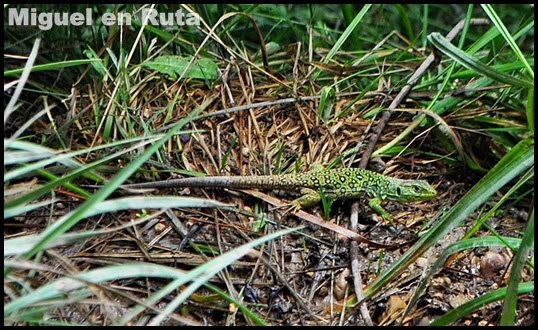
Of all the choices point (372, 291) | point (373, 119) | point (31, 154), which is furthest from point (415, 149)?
point (31, 154)

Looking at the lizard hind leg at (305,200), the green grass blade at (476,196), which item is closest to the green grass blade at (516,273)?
the green grass blade at (476,196)

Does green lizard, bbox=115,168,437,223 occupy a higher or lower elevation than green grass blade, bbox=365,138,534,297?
lower

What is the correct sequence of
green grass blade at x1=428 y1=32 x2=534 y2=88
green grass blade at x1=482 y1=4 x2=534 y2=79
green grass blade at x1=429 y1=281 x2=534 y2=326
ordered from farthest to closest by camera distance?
green grass blade at x1=482 y1=4 x2=534 y2=79
green grass blade at x1=428 y1=32 x2=534 y2=88
green grass blade at x1=429 y1=281 x2=534 y2=326

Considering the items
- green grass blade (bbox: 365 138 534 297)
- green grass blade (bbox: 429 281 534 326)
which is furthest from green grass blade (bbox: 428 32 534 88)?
green grass blade (bbox: 429 281 534 326)

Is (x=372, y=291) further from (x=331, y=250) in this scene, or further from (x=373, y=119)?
(x=373, y=119)

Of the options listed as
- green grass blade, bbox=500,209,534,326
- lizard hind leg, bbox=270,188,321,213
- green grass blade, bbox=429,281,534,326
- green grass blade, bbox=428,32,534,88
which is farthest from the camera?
lizard hind leg, bbox=270,188,321,213

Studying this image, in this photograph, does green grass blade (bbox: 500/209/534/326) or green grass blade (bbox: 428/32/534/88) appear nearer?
green grass blade (bbox: 500/209/534/326)

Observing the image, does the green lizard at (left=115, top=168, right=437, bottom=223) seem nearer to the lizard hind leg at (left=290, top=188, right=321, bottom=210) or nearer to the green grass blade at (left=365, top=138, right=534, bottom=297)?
the lizard hind leg at (left=290, top=188, right=321, bottom=210)
